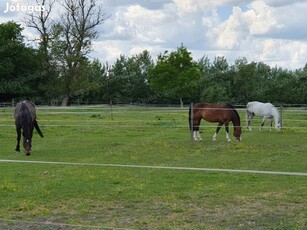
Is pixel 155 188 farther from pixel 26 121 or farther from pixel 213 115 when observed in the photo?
pixel 213 115

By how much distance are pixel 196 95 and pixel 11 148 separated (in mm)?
40464

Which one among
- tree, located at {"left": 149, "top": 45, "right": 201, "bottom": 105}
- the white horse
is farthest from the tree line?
the white horse

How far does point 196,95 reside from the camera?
54469mm

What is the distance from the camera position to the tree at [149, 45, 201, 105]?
4866cm

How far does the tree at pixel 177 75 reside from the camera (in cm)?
4866

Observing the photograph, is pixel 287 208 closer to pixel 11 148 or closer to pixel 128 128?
pixel 11 148

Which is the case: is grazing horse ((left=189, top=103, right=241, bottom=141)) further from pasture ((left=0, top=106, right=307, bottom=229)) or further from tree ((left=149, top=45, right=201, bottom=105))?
tree ((left=149, top=45, right=201, bottom=105))

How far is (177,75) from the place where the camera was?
1965 inches

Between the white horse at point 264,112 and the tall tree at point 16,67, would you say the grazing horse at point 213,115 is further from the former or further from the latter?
the tall tree at point 16,67

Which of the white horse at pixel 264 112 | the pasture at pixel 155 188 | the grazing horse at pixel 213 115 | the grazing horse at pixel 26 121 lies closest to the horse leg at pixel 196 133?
the grazing horse at pixel 213 115

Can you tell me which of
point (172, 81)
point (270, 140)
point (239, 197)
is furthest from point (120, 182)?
point (172, 81)

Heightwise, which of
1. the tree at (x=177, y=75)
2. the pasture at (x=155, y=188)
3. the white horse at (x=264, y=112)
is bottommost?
the pasture at (x=155, y=188)

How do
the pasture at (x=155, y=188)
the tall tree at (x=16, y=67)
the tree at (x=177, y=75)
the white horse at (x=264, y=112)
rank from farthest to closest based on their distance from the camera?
the tall tree at (x=16, y=67), the tree at (x=177, y=75), the white horse at (x=264, y=112), the pasture at (x=155, y=188)

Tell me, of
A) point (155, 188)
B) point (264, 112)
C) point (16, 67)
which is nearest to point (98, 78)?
point (16, 67)
